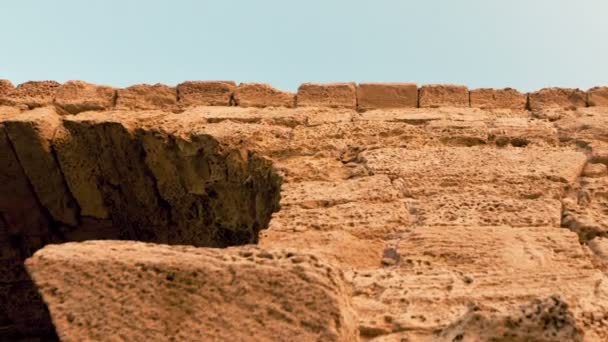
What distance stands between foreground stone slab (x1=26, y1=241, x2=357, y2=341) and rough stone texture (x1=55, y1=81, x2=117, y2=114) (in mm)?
2693

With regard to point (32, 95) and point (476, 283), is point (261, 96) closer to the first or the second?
point (32, 95)

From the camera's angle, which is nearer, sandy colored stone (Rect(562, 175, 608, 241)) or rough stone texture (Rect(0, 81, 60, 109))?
sandy colored stone (Rect(562, 175, 608, 241))

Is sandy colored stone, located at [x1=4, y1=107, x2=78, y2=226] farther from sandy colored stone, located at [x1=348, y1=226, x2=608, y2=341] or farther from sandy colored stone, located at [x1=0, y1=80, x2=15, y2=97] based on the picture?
sandy colored stone, located at [x1=348, y1=226, x2=608, y2=341]

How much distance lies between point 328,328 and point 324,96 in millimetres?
3116

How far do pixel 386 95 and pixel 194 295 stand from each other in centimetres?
311

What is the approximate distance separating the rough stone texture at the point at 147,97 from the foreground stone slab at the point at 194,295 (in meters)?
2.73

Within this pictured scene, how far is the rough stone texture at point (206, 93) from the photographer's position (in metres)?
4.91

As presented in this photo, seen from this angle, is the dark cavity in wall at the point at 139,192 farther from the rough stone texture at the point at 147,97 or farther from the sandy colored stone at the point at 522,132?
the sandy colored stone at the point at 522,132

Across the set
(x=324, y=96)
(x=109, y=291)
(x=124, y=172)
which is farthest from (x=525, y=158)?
(x=109, y=291)

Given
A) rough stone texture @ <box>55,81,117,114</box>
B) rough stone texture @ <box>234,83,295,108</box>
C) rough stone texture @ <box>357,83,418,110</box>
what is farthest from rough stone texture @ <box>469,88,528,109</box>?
rough stone texture @ <box>55,81,117,114</box>

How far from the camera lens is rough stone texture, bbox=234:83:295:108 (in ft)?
16.1

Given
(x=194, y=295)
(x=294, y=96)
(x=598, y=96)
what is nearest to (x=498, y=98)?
(x=598, y=96)

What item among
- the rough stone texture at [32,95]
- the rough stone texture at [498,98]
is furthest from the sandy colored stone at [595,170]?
the rough stone texture at [32,95]

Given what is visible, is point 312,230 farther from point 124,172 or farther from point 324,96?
point 324,96
